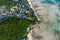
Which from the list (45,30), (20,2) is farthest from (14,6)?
(45,30)

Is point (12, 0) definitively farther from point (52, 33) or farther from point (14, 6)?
point (52, 33)

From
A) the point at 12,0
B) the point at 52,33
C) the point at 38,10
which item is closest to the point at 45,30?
the point at 52,33

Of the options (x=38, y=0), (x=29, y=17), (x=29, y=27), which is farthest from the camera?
(x=38, y=0)

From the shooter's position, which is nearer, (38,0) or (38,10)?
(38,10)

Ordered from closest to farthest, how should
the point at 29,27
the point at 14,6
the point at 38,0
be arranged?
the point at 29,27 < the point at 14,6 < the point at 38,0

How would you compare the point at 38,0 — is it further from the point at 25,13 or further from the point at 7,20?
the point at 7,20

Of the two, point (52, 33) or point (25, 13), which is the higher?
point (25, 13)
